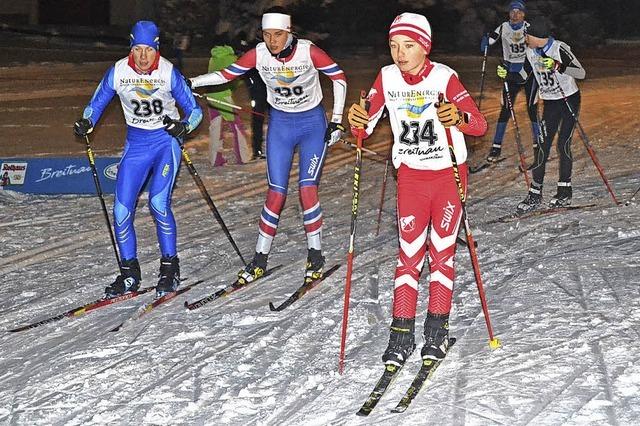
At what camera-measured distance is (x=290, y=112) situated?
8008 millimetres

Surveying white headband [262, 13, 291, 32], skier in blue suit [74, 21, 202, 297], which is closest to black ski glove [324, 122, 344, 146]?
white headband [262, 13, 291, 32]

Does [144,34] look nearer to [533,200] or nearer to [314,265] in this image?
[314,265]

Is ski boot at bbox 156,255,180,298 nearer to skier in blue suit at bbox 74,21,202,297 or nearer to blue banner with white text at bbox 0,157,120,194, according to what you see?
skier in blue suit at bbox 74,21,202,297

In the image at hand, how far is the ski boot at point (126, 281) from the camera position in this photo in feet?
25.8

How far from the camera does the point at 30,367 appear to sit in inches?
252

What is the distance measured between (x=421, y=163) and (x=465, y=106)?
16.1 inches

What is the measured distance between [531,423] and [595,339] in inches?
54.8

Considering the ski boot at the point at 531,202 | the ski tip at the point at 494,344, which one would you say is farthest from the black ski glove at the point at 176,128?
the ski boot at the point at 531,202

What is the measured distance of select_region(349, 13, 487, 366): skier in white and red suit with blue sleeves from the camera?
5805 millimetres

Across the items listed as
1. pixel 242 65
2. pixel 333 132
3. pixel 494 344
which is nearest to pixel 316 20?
pixel 242 65

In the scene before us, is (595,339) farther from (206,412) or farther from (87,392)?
(87,392)

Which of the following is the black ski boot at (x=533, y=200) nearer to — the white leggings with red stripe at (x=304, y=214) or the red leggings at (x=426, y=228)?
the white leggings with red stripe at (x=304, y=214)

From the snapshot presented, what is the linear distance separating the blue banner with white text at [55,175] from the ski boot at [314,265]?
13.3ft

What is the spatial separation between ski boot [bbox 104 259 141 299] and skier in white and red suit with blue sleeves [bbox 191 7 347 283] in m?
0.81
